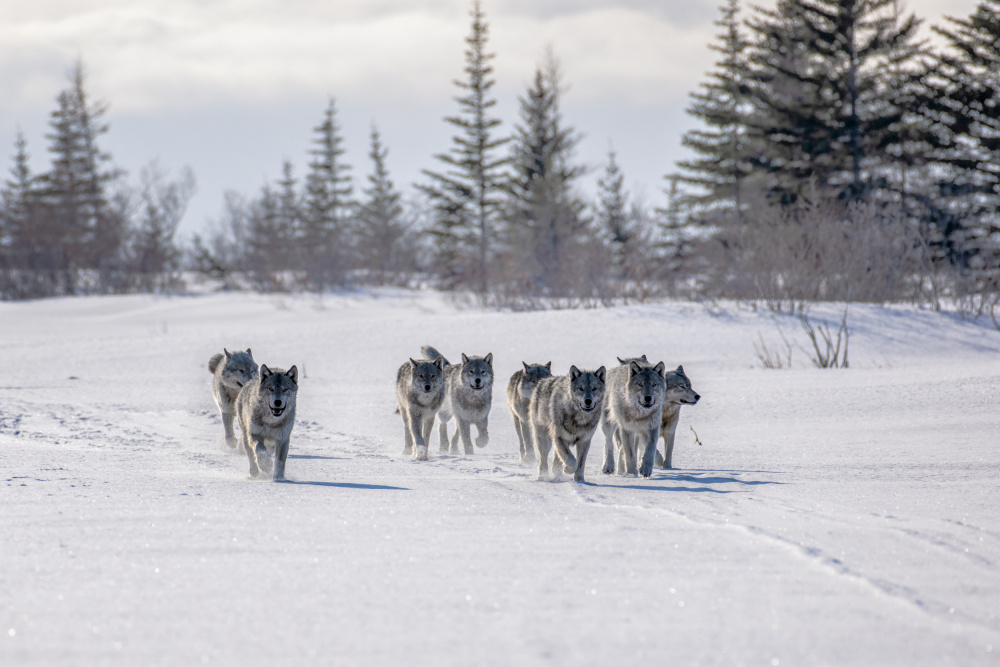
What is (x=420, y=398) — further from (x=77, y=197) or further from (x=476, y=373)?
(x=77, y=197)

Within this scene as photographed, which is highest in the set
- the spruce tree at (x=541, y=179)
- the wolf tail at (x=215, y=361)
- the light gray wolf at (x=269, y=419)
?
the spruce tree at (x=541, y=179)

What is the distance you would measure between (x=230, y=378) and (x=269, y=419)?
201 centimetres

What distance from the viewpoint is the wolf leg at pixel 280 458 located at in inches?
265

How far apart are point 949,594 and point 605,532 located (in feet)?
A: 5.37

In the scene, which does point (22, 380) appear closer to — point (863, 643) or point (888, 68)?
point (863, 643)

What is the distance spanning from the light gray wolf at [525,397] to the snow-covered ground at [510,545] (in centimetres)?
25

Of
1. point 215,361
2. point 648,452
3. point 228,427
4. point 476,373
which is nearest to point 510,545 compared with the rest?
point 648,452

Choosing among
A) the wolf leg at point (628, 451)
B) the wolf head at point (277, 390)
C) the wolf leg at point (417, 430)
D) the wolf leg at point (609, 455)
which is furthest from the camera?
the wolf leg at point (417, 430)

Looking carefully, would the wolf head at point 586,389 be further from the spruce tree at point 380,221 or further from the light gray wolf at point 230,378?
the spruce tree at point 380,221

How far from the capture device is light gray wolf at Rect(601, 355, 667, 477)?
24.2 ft

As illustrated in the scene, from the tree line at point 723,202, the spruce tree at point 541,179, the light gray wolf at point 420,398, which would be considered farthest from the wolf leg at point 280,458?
the spruce tree at point 541,179

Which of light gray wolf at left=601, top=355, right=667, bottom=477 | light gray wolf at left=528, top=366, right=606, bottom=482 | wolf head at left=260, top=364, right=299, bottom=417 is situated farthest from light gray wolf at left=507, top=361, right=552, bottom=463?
wolf head at left=260, top=364, right=299, bottom=417

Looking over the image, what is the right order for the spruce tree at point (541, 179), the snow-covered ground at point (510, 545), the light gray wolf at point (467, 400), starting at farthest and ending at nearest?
the spruce tree at point (541, 179), the light gray wolf at point (467, 400), the snow-covered ground at point (510, 545)

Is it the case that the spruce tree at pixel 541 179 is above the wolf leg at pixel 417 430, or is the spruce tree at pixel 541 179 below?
above
